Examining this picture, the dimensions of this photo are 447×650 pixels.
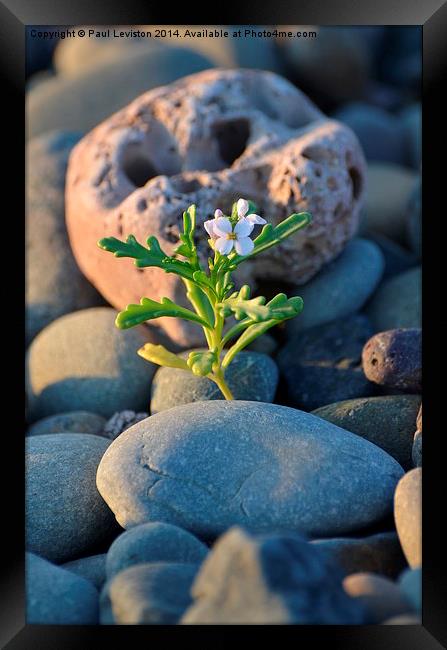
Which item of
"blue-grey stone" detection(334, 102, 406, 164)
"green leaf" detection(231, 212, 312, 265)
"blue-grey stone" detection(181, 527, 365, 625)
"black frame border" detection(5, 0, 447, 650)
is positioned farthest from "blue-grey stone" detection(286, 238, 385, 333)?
"blue-grey stone" detection(334, 102, 406, 164)

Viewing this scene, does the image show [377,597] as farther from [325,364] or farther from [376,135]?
[376,135]

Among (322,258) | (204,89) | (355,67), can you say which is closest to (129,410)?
(322,258)

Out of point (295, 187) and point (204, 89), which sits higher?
point (204, 89)

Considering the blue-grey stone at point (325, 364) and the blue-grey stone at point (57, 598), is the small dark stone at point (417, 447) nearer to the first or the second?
the blue-grey stone at point (325, 364)

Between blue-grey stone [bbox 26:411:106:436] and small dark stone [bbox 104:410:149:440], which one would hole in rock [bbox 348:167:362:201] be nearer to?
small dark stone [bbox 104:410:149:440]
